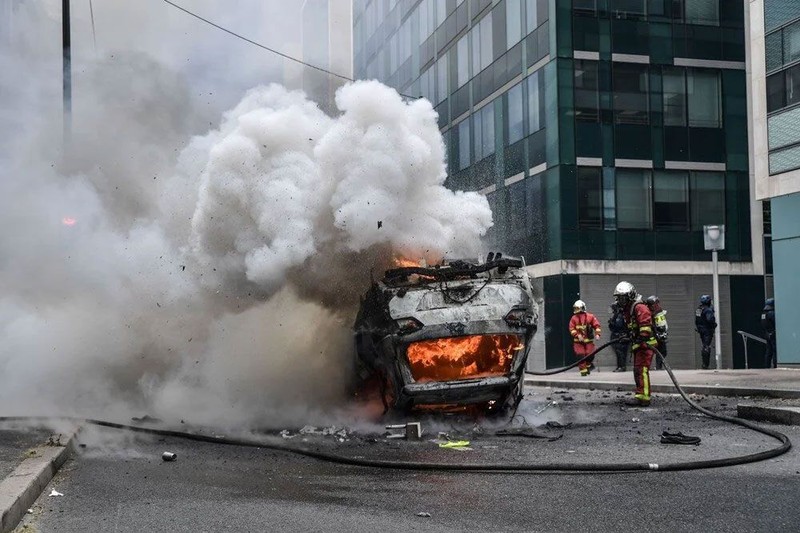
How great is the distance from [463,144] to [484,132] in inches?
76.5

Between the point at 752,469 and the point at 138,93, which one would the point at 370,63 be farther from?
the point at 752,469

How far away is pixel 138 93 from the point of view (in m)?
16.1

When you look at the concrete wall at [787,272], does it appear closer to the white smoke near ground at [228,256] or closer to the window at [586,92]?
the window at [586,92]

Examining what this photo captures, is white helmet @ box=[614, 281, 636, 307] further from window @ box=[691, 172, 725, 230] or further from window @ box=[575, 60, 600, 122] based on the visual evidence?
window @ box=[691, 172, 725, 230]

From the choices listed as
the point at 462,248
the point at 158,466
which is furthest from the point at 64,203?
the point at 158,466

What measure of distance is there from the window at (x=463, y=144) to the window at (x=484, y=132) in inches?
24.8

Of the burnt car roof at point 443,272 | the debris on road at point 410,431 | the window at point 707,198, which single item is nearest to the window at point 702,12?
the window at point 707,198

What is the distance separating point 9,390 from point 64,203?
A: 9.26 feet

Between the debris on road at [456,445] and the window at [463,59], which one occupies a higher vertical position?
the window at [463,59]

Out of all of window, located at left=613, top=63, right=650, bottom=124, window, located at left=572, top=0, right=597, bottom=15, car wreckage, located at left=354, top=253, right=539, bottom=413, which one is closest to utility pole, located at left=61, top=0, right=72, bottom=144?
car wreckage, located at left=354, top=253, right=539, bottom=413

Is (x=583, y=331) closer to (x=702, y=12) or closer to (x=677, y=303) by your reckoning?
(x=677, y=303)

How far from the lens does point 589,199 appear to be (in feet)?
92.6

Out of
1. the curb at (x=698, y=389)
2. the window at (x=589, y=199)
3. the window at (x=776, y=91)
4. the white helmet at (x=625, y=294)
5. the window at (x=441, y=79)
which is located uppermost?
the window at (x=441, y=79)

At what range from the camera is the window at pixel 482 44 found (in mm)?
32406
